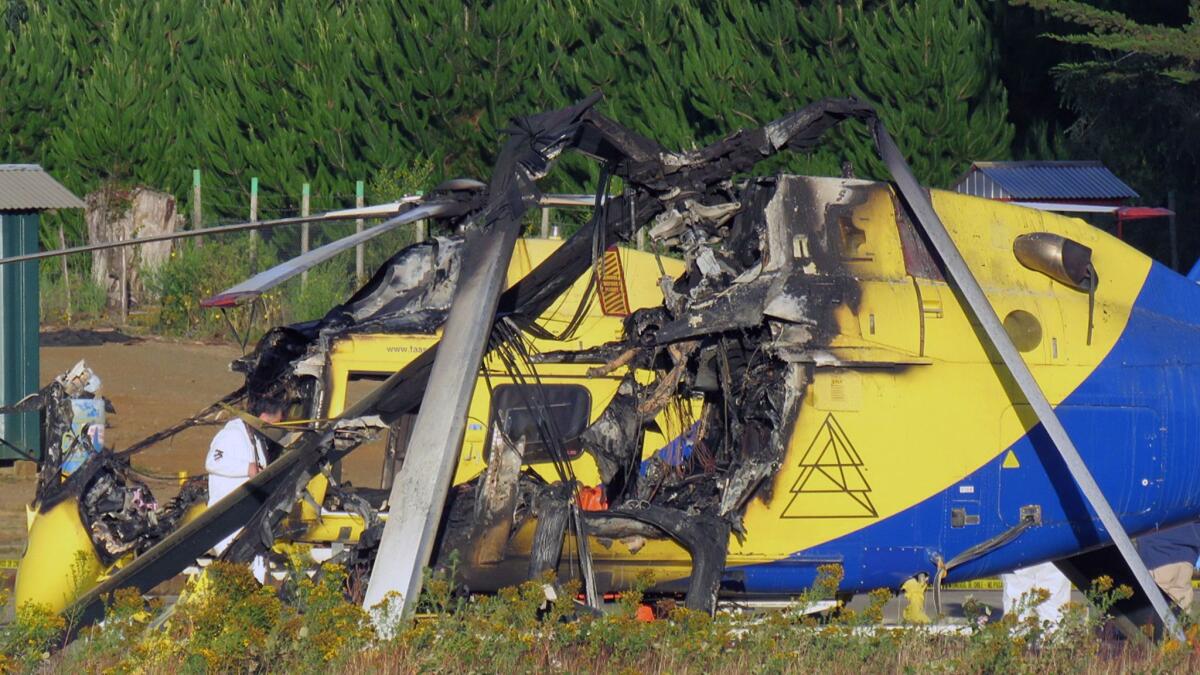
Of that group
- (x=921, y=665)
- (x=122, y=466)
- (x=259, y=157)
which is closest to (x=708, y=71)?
(x=259, y=157)

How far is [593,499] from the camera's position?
360 inches

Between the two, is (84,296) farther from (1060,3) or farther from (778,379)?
(778,379)

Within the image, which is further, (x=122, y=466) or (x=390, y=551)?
(x=122, y=466)

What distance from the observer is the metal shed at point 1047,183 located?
1739 cm

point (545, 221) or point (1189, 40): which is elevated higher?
point (1189, 40)

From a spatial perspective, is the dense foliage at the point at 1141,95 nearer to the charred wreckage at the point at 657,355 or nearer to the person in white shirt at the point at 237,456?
the charred wreckage at the point at 657,355

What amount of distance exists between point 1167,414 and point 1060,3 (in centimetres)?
1005

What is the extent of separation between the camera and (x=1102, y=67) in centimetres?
1923

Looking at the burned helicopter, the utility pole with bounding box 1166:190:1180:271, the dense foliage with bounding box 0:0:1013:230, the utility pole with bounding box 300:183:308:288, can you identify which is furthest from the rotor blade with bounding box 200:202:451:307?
the dense foliage with bounding box 0:0:1013:230

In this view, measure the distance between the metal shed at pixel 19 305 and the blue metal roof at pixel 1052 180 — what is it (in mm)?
10275

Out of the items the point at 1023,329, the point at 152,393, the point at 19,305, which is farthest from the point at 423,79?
the point at 1023,329

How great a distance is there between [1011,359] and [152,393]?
1510 centimetres

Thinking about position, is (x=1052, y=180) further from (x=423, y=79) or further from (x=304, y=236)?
→ (x=423, y=79)

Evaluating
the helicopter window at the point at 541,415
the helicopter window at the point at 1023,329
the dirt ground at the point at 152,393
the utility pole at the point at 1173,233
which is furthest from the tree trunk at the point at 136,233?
the helicopter window at the point at 1023,329
